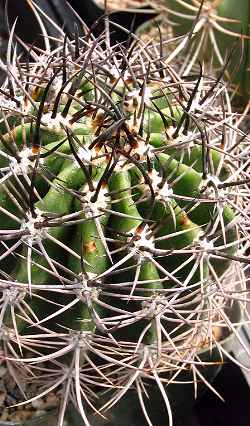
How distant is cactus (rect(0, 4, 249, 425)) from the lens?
0.63 meters

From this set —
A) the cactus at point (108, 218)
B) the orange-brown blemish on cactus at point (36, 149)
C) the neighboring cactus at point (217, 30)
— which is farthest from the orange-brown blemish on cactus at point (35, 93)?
the neighboring cactus at point (217, 30)

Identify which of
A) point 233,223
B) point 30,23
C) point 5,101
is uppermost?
point 30,23

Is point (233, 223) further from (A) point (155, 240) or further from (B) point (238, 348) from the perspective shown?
(B) point (238, 348)

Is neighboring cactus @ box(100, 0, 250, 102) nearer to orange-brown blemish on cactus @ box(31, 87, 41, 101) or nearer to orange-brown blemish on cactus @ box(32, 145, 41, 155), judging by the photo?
orange-brown blemish on cactus @ box(31, 87, 41, 101)

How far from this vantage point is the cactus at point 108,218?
2.07ft

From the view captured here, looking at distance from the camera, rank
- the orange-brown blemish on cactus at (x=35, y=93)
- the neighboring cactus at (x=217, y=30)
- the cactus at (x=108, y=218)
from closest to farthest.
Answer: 1. the cactus at (x=108, y=218)
2. the orange-brown blemish on cactus at (x=35, y=93)
3. the neighboring cactus at (x=217, y=30)

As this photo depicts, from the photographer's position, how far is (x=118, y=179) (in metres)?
0.65

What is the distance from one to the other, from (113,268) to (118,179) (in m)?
0.09

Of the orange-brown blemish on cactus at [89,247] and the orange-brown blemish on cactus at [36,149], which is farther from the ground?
the orange-brown blemish on cactus at [36,149]

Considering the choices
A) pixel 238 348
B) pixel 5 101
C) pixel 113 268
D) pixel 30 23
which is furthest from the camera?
pixel 30 23

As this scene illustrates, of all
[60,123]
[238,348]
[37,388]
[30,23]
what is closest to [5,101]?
[60,123]

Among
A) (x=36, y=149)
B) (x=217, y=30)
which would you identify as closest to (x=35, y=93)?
(x=36, y=149)

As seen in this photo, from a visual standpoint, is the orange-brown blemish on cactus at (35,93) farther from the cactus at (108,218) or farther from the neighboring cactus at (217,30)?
the neighboring cactus at (217,30)

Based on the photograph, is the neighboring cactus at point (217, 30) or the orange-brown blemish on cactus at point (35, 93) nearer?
the orange-brown blemish on cactus at point (35, 93)
